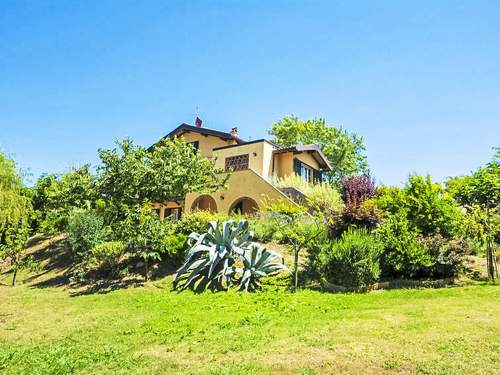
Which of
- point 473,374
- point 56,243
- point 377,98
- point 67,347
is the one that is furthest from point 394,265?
point 56,243

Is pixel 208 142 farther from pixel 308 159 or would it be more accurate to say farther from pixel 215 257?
pixel 215 257

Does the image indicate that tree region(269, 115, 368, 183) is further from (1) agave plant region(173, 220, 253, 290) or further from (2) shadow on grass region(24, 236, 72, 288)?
(1) agave plant region(173, 220, 253, 290)

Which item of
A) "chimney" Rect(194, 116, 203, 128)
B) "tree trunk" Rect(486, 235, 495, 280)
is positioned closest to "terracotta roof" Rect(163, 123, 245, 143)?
"chimney" Rect(194, 116, 203, 128)

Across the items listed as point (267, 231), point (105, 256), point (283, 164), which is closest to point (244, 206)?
point (283, 164)

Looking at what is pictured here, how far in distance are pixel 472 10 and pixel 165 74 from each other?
11579mm

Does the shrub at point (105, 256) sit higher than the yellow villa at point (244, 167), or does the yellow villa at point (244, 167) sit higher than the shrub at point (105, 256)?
the yellow villa at point (244, 167)

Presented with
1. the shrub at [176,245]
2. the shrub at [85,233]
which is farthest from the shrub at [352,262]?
the shrub at [85,233]

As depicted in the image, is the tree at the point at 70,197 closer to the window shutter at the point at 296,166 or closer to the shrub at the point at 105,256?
the shrub at the point at 105,256

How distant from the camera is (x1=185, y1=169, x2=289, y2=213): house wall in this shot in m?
24.3

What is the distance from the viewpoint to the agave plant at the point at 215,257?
42.7ft

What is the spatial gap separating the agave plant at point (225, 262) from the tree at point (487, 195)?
6.66m

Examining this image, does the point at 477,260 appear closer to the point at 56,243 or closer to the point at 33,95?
the point at 33,95

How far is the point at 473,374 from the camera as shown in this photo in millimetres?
5273

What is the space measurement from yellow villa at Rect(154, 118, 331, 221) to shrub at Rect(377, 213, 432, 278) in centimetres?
976
